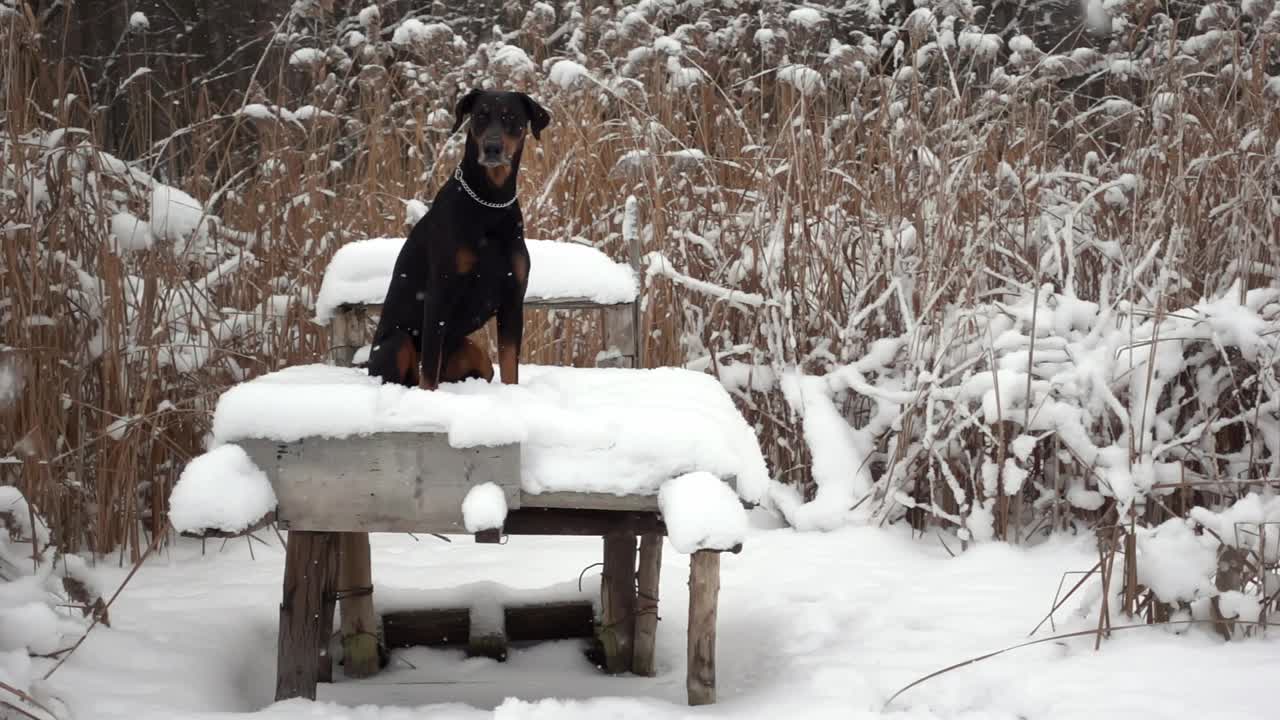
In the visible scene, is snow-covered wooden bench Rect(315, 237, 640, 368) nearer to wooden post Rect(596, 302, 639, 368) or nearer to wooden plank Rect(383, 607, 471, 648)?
wooden post Rect(596, 302, 639, 368)

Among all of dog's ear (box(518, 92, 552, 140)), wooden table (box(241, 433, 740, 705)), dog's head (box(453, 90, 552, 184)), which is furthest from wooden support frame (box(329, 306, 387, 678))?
dog's ear (box(518, 92, 552, 140))

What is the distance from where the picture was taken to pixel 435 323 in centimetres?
264

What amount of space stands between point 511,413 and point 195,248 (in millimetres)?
2383

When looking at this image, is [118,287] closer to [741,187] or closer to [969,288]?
[741,187]

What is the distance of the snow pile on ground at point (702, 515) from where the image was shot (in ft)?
7.20

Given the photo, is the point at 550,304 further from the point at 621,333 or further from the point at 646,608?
the point at 646,608

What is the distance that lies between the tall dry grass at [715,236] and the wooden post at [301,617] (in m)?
0.83

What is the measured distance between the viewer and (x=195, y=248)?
424 cm


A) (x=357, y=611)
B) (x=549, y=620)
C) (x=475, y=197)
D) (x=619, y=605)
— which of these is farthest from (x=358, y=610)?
(x=475, y=197)

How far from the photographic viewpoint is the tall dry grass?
3.42 meters

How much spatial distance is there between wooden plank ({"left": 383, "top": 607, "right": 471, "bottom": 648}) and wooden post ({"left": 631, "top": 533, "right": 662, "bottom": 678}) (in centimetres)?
49

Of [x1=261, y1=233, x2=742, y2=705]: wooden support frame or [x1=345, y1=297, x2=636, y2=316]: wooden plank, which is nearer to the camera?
[x1=261, y1=233, x2=742, y2=705]: wooden support frame

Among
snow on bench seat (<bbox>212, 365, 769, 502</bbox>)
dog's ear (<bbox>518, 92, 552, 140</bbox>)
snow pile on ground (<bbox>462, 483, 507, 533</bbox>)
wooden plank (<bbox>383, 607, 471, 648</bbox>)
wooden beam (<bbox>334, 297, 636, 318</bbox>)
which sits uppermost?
dog's ear (<bbox>518, 92, 552, 140</bbox>)

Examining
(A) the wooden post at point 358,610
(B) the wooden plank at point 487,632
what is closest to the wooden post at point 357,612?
(A) the wooden post at point 358,610
